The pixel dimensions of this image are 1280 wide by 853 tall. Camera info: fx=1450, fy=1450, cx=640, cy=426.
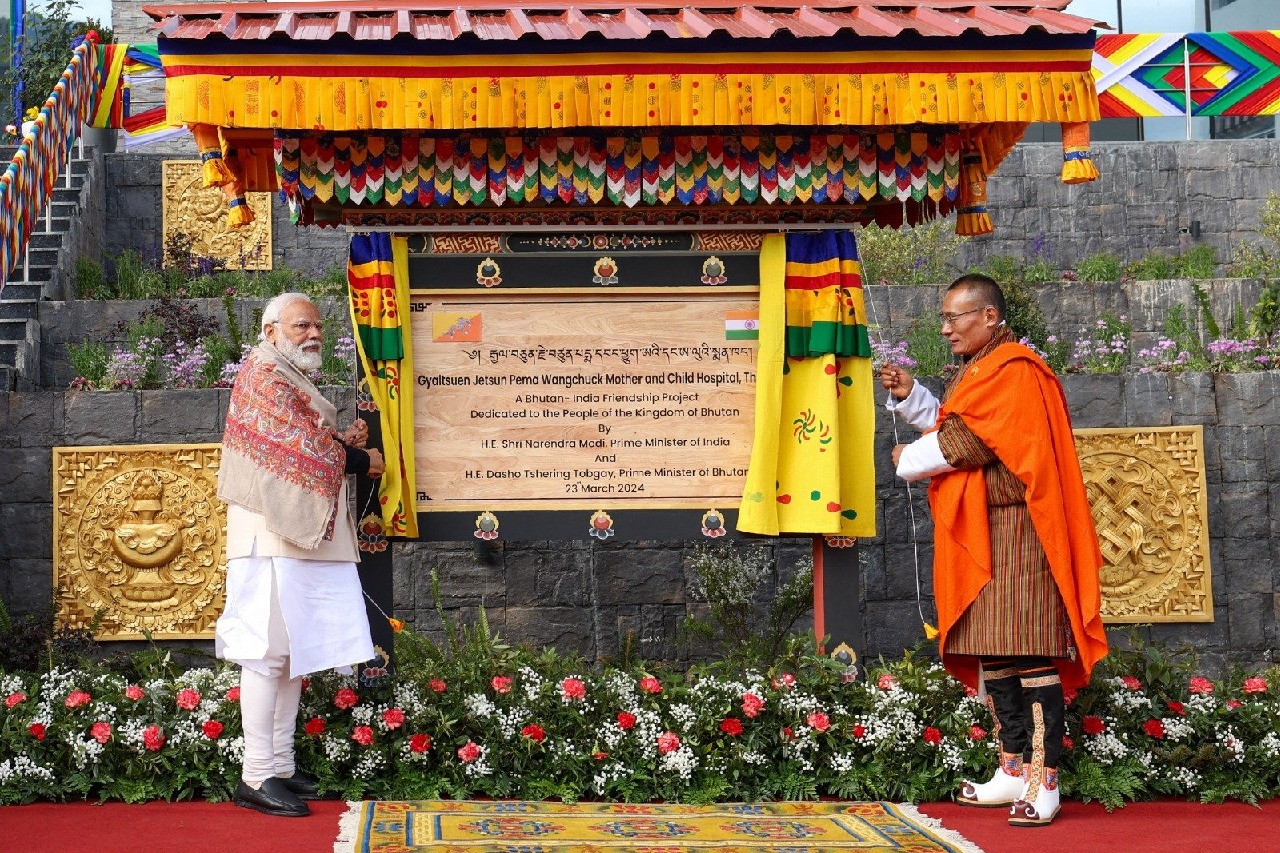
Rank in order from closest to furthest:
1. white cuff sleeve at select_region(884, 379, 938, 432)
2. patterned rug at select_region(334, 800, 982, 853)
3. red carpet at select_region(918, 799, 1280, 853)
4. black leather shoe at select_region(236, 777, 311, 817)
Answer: patterned rug at select_region(334, 800, 982, 853) < red carpet at select_region(918, 799, 1280, 853) < black leather shoe at select_region(236, 777, 311, 817) < white cuff sleeve at select_region(884, 379, 938, 432)

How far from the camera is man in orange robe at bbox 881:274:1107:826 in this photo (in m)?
5.46

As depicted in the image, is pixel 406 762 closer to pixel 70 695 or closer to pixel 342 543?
pixel 342 543

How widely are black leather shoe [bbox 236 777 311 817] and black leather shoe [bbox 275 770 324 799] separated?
0.08 m

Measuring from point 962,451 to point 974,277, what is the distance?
2.33 ft

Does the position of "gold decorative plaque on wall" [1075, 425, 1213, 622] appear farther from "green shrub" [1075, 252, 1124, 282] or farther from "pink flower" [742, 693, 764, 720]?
"green shrub" [1075, 252, 1124, 282]

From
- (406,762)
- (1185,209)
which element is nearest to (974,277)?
(406,762)

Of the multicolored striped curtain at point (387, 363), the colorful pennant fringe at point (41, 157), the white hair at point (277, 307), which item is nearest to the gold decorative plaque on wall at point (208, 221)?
the colorful pennant fringe at point (41, 157)

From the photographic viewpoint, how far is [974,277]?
5.74 meters

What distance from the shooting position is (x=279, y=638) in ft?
18.2

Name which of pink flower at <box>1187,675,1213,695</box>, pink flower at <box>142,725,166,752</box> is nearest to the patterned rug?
pink flower at <box>142,725,166,752</box>

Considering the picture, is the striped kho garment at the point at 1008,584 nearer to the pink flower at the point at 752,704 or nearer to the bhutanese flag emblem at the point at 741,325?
the pink flower at the point at 752,704

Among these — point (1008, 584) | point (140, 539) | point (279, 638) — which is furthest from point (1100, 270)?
point (279, 638)

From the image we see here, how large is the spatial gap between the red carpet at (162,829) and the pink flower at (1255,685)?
3867 mm

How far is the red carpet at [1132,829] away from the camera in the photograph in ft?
16.9
